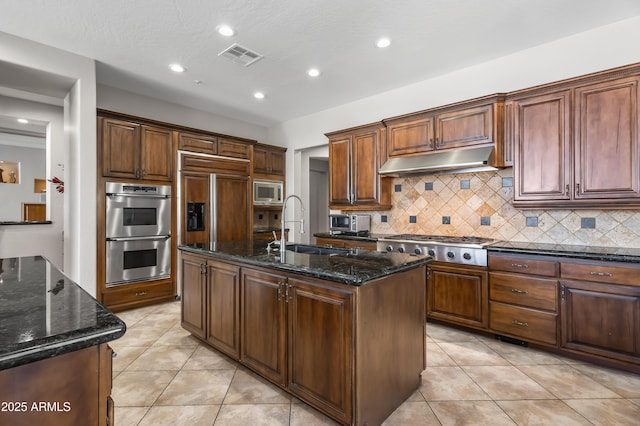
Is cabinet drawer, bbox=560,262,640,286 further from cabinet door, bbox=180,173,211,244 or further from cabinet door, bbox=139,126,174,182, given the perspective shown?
cabinet door, bbox=139,126,174,182

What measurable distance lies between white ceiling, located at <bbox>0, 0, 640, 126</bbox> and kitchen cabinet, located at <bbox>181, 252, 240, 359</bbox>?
2.10 metres

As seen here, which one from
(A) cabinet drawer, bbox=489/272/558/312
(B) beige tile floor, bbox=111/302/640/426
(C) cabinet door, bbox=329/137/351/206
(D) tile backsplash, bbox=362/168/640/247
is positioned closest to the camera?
(B) beige tile floor, bbox=111/302/640/426

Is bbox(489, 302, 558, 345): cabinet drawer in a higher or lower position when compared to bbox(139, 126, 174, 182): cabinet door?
lower

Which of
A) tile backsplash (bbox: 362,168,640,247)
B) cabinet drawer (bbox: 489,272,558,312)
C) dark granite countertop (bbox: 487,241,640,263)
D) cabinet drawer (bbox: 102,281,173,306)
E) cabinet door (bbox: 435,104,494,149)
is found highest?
cabinet door (bbox: 435,104,494,149)

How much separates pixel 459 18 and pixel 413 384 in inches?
116

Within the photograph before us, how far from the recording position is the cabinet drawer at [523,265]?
8.59ft

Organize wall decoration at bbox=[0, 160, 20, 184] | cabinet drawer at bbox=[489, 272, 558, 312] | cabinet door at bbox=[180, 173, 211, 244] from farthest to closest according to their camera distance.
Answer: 1. wall decoration at bbox=[0, 160, 20, 184]
2. cabinet door at bbox=[180, 173, 211, 244]
3. cabinet drawer at bbox=[489, 272, 558, 312]

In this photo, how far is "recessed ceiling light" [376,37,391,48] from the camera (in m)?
3.00

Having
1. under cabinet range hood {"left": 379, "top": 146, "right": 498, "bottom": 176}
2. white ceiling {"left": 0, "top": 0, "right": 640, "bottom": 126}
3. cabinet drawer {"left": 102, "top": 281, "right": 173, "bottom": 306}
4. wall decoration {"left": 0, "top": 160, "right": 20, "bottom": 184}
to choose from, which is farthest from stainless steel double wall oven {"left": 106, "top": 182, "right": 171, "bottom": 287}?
under cabinet range hood {"left": 379, "top": 146, "right": 498, "bottom": 176}

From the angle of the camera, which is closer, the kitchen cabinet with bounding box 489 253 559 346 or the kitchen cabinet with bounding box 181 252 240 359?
the kitchen cabinet with bounding box 181 252 240 359

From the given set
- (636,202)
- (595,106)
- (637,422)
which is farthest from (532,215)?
(637,422)

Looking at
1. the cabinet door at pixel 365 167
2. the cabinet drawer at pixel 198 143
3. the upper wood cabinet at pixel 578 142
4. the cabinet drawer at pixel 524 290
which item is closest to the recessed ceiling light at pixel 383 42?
the cabinet door at pixel 365 167

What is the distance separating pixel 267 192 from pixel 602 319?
457cm

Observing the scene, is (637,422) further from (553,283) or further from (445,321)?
(445,321)
